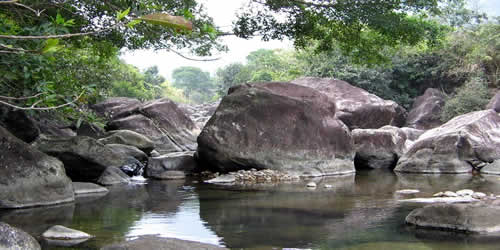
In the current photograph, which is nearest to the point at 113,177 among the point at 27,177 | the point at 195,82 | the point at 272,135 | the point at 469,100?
the point at 27,177

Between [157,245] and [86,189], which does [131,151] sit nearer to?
[86,189]

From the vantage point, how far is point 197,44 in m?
12.7

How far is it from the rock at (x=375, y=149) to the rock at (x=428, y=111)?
11.1 metres

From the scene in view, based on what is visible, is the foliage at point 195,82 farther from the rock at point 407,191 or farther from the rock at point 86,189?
the rock at point 407,191

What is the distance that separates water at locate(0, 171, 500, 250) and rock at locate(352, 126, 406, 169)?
494cm

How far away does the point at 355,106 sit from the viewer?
22031 mm

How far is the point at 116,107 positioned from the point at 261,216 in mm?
16829

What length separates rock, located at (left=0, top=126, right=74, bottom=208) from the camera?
8.71 metres

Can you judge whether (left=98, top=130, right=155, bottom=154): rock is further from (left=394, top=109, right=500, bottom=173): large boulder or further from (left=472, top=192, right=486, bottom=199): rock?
(left=472, top=192, right=486, bottom=199): rock

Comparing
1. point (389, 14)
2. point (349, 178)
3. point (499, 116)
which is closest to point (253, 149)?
point (349, 178)

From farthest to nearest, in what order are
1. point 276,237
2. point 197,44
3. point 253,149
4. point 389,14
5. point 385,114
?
point 385,114
point 253,149
point 197,44
point 389,14
point 276,237

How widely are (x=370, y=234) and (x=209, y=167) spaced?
8590 millimetres

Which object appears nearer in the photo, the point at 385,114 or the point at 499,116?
the point at 499,116

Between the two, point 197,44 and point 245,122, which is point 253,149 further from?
point 197,44
